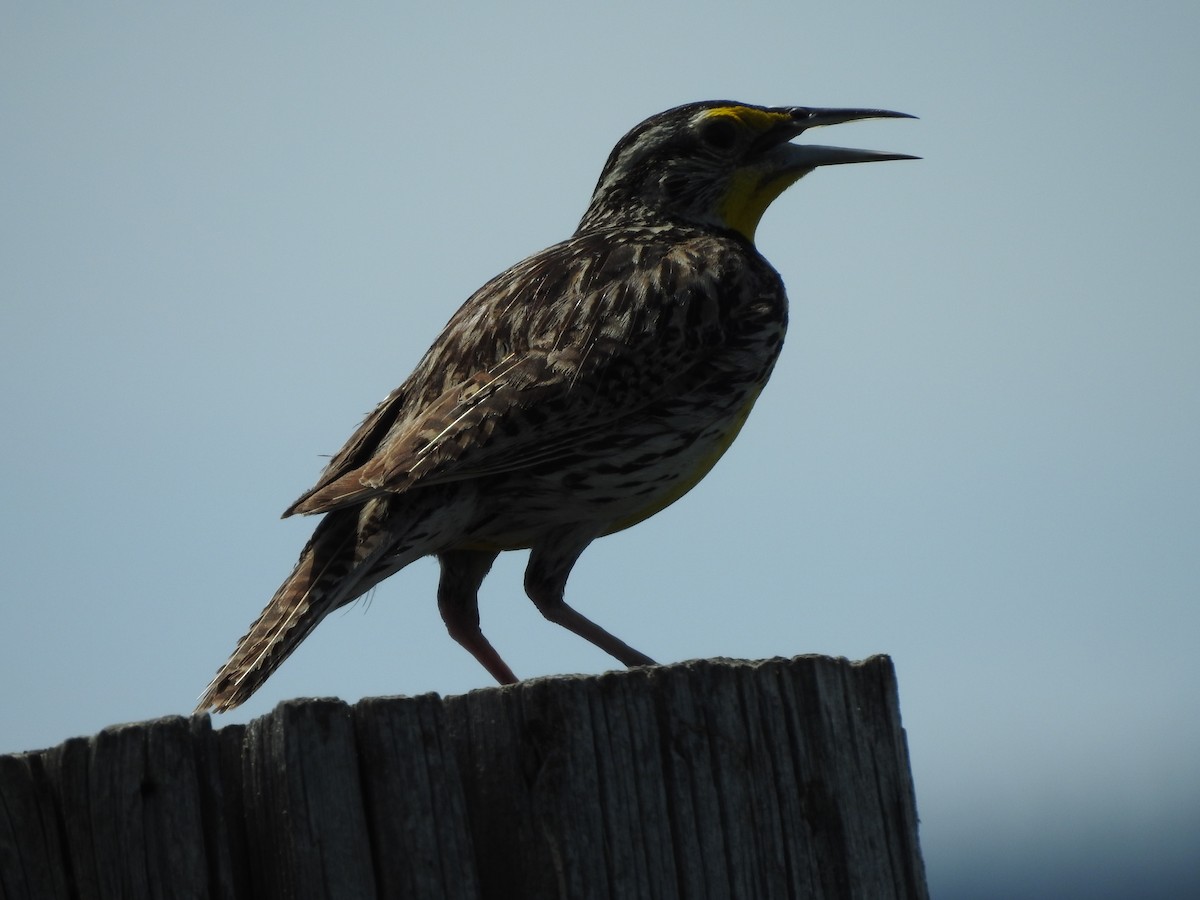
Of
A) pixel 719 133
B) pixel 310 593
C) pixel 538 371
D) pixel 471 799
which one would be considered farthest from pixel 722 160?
pixel 471 799

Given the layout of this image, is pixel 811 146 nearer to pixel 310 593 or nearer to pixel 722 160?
pixel 722 160

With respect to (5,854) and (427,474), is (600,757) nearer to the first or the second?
(5,854)

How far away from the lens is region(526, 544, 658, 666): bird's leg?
6043mm

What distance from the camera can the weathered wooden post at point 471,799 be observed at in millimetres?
Answer: 3150

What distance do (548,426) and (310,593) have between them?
3.21 ft

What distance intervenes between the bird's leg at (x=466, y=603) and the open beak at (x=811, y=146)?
200cm

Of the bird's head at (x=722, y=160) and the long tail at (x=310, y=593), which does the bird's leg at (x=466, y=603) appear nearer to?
the long tail at (x=310, y=593)

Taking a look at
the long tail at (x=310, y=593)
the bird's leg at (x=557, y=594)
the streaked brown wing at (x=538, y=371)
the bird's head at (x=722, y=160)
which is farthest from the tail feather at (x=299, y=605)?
the bird's head at (x=722, y=160)

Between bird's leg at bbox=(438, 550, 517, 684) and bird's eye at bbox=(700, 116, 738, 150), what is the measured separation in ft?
6.33

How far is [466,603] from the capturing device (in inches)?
250

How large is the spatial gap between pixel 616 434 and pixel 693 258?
97 centimetres

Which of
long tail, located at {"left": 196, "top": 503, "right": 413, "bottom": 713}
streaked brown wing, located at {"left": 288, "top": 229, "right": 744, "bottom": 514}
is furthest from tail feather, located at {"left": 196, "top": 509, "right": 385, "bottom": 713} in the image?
streaked brown wing, located at {"left": 288, "top": 229, "right": 744, "bottom": 514}

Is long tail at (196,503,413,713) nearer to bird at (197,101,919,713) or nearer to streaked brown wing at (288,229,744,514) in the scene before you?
bird at (197,101,919,713)

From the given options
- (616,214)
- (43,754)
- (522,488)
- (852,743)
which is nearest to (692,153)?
(616,214)
